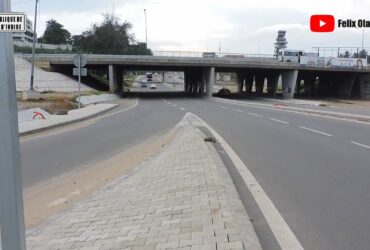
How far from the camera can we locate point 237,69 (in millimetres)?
75438

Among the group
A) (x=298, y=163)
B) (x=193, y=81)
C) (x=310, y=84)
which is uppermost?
→ (x=298, y=163)

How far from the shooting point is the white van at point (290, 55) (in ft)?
241

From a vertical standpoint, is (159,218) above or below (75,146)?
above

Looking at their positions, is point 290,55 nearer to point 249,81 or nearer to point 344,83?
point 249,81

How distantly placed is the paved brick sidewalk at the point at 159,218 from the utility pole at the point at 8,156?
1.60 m

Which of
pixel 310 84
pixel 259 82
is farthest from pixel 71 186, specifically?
pixel 310 84

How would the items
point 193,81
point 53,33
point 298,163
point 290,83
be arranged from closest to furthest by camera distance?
point 298,163
point 290,83
point 193,81
point 53,33

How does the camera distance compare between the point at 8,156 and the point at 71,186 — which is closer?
the point at 8,156

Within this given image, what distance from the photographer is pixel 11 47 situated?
3434 millimetres

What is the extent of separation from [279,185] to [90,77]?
235ft

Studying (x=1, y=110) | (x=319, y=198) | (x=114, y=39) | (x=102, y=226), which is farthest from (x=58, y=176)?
(x=114, y=39)

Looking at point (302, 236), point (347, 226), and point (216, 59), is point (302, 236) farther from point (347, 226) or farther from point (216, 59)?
point (216, 59)

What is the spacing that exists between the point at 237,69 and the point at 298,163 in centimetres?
6583

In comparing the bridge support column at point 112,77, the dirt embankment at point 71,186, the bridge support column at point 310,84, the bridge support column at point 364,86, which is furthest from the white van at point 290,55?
the dirt embankment at point 71,186
